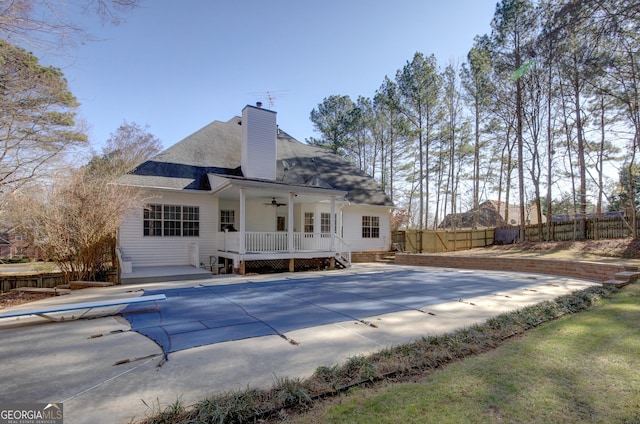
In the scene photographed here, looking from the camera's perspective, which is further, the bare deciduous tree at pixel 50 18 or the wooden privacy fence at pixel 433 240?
the wooden privacy fence at pixel 433 240

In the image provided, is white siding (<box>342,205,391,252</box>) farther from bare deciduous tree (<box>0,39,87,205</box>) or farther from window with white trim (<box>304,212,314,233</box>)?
bare deciduous tree (<box>0,39,87,205</box>)

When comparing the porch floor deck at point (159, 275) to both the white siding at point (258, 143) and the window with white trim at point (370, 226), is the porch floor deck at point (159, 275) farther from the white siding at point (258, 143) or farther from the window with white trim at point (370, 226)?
the window with white trim at point (370, 226)

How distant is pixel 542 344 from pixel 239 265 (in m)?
9.35

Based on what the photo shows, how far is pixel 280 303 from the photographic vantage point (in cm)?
682

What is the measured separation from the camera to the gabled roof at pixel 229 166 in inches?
498

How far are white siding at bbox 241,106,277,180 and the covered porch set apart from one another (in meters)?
1.24

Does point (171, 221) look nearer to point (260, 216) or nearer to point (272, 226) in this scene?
point (260, 216)

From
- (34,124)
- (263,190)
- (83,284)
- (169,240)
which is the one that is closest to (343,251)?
(263,190)

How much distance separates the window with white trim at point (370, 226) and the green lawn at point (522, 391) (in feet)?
46.6

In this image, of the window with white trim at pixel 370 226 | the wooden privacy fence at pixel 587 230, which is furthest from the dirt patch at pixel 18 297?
the wooden privacy fence at pixel 587 230

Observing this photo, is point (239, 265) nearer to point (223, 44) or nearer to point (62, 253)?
point (62, 253)

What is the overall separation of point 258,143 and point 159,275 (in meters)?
6.95

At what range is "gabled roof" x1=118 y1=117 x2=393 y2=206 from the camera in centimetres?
1265

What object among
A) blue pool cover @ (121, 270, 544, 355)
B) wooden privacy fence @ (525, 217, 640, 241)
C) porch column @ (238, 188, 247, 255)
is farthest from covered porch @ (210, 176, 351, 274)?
wooden privacy fence @ (525, 217, 640, 241)
